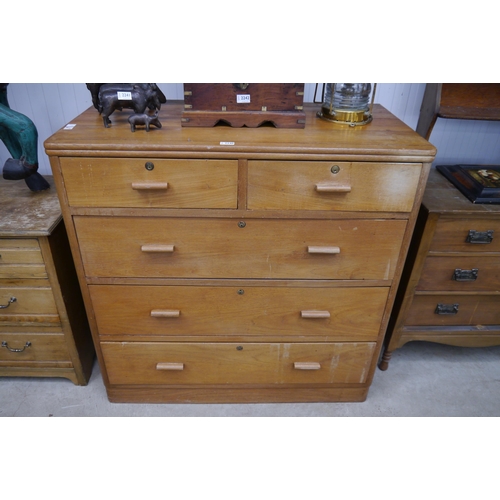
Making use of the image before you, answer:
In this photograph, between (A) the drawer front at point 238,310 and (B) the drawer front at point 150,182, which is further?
(A) the drawer front at point 238,310

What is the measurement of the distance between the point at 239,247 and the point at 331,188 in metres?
0.38

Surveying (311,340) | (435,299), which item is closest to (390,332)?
(435,299)

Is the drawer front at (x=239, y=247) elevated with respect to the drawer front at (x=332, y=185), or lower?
lower

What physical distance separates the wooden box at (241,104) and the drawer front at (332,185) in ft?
0.79

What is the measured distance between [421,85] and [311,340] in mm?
1286

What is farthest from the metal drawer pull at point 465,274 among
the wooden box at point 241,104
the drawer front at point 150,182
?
the drawer front at point 150,182

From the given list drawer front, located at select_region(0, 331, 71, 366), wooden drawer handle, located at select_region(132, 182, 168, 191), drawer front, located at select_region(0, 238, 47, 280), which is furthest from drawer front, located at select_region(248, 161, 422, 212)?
drawer front, located at select_region(0, 331, 71, 366)

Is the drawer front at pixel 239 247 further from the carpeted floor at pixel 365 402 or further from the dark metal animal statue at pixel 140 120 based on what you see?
the carpeted floor at pixel 365 402

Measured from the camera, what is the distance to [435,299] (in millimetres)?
1827

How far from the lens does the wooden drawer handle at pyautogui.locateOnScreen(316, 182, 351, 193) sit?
4.22ft

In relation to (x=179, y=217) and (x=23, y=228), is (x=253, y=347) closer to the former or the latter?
(x=179, y=217)

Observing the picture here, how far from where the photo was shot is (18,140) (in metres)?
1.61

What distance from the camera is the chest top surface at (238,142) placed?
48.5 inches

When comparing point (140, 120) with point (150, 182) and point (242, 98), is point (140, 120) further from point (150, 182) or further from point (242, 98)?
point (242, 98)
